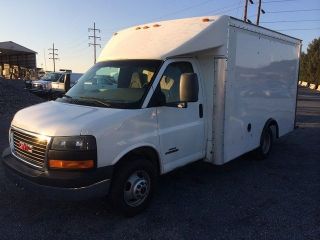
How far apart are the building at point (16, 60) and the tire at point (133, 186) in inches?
2043

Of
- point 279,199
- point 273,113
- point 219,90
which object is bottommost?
point 279,199

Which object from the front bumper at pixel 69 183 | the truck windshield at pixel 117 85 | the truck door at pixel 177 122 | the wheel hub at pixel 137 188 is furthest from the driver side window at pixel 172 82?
the front bumper at pixel 69 183

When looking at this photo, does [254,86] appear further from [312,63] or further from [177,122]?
[312,63]

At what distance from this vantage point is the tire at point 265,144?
7.54 meters

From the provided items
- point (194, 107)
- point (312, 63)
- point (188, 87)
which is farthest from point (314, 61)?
point (188, 87)

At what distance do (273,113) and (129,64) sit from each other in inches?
153

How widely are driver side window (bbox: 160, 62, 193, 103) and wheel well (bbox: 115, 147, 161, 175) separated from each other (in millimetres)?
764

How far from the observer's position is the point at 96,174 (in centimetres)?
416

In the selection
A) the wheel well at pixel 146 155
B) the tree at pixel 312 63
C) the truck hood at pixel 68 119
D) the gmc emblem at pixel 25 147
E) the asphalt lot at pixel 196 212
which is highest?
the tree at pixel 312 63

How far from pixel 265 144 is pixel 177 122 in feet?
11.0

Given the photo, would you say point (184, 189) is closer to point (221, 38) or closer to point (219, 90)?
point (219, 90)

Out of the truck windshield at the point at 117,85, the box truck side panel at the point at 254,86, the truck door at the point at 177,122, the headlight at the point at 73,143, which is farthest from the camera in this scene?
the box truck side panel at the point at 254,86

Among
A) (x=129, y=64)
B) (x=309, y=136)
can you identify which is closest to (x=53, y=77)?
(x=309, y=136)

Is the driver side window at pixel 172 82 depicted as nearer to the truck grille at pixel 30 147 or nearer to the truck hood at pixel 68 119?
the truck hood at pixel 68 119
